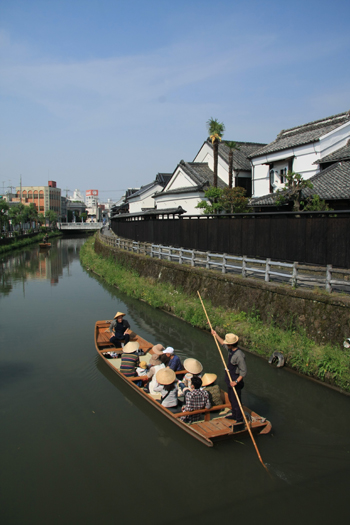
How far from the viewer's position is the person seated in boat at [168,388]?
8.33m

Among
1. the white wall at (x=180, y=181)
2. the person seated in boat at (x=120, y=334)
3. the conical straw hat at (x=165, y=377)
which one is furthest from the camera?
the white wall at (x=180, y=181)

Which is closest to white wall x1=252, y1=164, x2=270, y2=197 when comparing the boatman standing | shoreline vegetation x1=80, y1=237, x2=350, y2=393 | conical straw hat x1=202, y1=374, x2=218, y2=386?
shoreline vegetation x1=80, y1=237, x2=350, y2=393

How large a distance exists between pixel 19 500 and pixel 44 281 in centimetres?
2285

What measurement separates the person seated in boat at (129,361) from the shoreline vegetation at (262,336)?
12.9ft

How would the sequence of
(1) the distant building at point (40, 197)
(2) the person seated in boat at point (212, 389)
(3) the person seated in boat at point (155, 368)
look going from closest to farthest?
(2) the person seated in boat at point (212, 389), (3) the person seated in boat at point (155, 368), (1) the distant building at point (40, 197)

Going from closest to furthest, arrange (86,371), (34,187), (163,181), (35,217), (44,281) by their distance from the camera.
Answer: (86,371), (44,281), (163,181), (35,217), (34,187)

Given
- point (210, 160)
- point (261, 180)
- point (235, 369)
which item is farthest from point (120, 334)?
point (210, 160)

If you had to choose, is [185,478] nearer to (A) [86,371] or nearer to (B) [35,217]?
(A) [86,371]

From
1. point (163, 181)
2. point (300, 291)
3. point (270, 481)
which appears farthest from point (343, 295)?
point (163, 181)

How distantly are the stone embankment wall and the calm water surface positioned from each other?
154 centimetres

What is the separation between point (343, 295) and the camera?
1107 cm

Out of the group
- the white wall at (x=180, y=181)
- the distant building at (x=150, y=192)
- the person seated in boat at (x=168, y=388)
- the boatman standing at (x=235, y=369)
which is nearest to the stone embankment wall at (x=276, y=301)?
the boatman standing at (x=235, y=369)

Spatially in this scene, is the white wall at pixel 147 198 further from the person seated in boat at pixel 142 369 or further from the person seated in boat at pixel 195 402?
the person seated in boat at pixel 195 402

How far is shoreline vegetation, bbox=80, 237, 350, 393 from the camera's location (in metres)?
9.88
